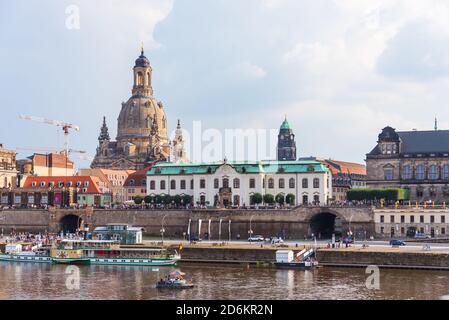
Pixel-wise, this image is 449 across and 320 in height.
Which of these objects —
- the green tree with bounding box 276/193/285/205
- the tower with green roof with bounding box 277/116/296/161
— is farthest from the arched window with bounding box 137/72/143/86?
the green tree with bounding box 276/193/285/205

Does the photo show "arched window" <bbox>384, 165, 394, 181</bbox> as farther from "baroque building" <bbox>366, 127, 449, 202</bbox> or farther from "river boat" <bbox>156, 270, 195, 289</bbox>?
"river boat" <bbox>156, 270, 195, 289</bbox>

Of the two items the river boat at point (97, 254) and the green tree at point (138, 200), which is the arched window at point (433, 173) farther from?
the river boat at point (97, 254)

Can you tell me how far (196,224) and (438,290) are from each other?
5123cm

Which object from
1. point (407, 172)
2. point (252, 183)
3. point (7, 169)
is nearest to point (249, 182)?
point (252, 183)

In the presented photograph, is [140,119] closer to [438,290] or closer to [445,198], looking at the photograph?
[445,198]

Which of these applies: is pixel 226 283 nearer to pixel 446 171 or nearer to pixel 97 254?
pixel 97 254

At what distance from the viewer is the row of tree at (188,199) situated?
106500 millimetres

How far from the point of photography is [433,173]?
10838 cm

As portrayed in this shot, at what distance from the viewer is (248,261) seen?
253 ft

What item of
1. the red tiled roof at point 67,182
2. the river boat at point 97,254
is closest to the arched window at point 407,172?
the river boat at point 97,254

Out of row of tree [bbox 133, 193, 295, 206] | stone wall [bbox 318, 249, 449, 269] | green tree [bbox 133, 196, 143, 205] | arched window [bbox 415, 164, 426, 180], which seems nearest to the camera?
stone wall [bbox 318, 249, 449, 269]

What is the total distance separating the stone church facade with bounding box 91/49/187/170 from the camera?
17638cm

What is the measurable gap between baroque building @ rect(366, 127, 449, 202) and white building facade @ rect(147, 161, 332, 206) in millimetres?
7789
